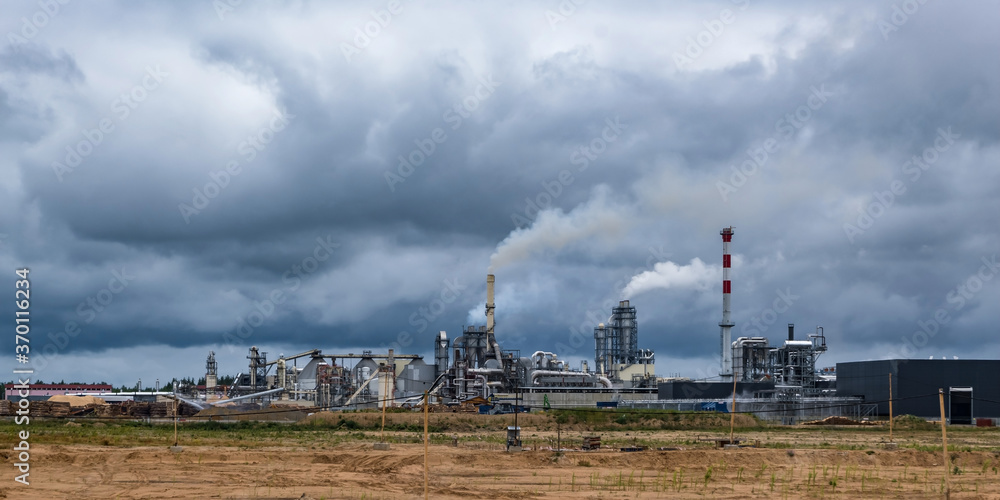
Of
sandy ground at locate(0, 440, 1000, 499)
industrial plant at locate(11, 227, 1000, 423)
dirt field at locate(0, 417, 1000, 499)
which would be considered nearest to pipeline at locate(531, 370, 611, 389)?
industrial plant at locate(11, 227, 1000, 423)

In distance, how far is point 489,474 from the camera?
1302 inches

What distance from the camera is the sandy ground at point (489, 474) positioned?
2828 cm

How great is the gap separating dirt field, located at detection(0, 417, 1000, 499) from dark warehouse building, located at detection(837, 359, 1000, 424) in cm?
4227

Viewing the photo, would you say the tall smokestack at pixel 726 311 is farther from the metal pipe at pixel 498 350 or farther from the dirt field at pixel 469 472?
the dirt field at pixel 469 472

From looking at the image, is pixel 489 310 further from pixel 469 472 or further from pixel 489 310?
pixel 469 472

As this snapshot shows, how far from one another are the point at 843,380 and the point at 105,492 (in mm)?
81115

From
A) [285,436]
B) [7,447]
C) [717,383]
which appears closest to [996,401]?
[717,383]

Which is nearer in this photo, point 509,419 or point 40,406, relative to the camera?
point 509,419

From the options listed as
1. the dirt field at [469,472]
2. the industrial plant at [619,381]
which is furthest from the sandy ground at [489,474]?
the industrial plant at [619,381]

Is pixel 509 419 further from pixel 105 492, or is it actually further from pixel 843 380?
pixel 105 492

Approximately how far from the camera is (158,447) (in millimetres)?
42469

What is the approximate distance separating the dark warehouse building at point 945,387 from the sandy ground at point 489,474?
44815mm

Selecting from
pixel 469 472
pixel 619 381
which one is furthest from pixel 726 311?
pixel 469 472

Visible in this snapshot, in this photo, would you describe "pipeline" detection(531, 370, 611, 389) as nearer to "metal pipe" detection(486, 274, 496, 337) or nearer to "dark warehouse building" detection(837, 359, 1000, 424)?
"metal pipe" detection(486, 274, 496, 337)
